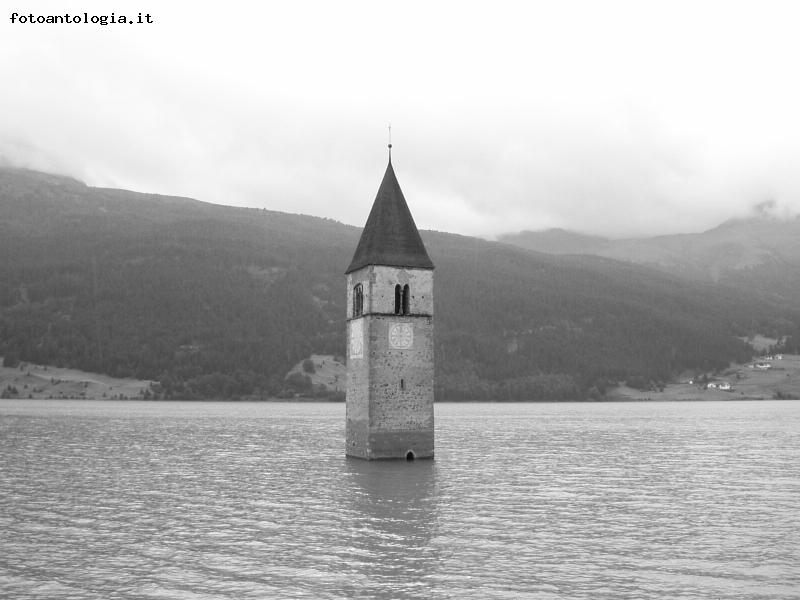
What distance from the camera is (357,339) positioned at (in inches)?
2261

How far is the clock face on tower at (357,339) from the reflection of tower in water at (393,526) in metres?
6.90

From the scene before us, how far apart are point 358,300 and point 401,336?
4575 mm

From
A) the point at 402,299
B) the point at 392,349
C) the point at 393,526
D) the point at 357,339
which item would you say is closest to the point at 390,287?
the point at 402,299

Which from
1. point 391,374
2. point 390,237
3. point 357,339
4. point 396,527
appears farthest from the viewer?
point 357,339

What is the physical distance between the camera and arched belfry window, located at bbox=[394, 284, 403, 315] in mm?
56066

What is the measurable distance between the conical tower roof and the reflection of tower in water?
40.9 feet

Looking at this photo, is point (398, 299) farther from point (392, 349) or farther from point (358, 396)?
point (358, 396)

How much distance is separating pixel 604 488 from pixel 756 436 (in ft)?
196

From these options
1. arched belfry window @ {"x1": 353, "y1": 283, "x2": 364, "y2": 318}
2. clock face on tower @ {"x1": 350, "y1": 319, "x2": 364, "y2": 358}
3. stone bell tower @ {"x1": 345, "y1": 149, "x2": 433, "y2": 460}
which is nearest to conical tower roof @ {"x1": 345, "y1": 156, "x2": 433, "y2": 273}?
stone bell tower @ {"x1": 345, "y1": 149, "x2": 433, "y2": 460}

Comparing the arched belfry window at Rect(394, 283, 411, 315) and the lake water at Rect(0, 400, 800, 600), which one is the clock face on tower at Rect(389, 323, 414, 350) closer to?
the arched belfry window at Rect(394, 283, 411, 315)

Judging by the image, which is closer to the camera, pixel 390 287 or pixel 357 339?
pixel 390 287

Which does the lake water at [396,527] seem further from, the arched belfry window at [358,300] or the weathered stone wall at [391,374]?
the arched belfry window at [358,300]

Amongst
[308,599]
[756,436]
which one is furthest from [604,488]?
Result: [756,436]

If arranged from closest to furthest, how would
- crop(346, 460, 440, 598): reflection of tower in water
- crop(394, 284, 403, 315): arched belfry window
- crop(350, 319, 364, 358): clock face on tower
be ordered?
crop(346, 460, 440, 598): reflection of tower in water < crop(394, 284, 403, 315): arched belfry window < crop(350, 319, 364, 358): clock face on tower
